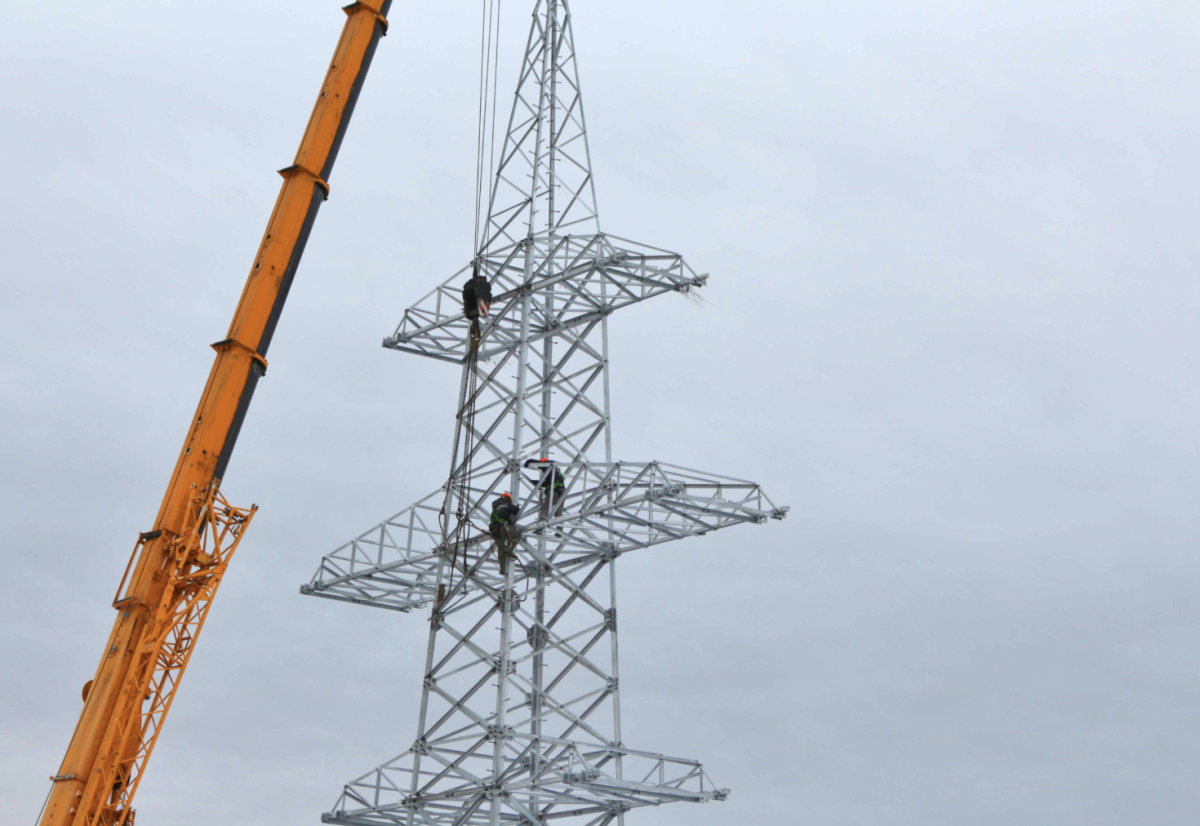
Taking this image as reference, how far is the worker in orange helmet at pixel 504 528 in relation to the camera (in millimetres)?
34719

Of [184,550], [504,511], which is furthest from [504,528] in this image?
[184,550]

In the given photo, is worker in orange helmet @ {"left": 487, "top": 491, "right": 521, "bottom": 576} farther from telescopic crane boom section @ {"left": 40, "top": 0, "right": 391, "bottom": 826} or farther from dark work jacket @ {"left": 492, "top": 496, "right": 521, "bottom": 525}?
telescopic crane boom section @ {"left": 40, "top": 0, "right": 391, "bottom": 826}

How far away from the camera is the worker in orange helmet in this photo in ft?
114

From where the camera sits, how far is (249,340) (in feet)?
106

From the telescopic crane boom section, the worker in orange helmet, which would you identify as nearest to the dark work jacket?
the worker in orange helmet

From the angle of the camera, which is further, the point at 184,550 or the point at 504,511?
the point at 504,511

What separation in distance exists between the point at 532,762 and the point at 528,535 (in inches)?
223

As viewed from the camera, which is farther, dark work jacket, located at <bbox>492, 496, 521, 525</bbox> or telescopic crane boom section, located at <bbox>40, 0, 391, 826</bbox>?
dark work jacket, located at <bbox>492, 496, 521, 525</bbox>

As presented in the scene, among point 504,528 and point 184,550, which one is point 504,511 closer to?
point 504,528

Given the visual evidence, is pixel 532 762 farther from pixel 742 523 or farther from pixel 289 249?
pixel 289 249

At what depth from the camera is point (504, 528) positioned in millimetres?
34688

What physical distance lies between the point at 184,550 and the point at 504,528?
326 inches

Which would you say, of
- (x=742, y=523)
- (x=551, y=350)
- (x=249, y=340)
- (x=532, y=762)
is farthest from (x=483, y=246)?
(x=532, y=762)

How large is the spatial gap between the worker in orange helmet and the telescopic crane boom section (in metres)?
6.60
